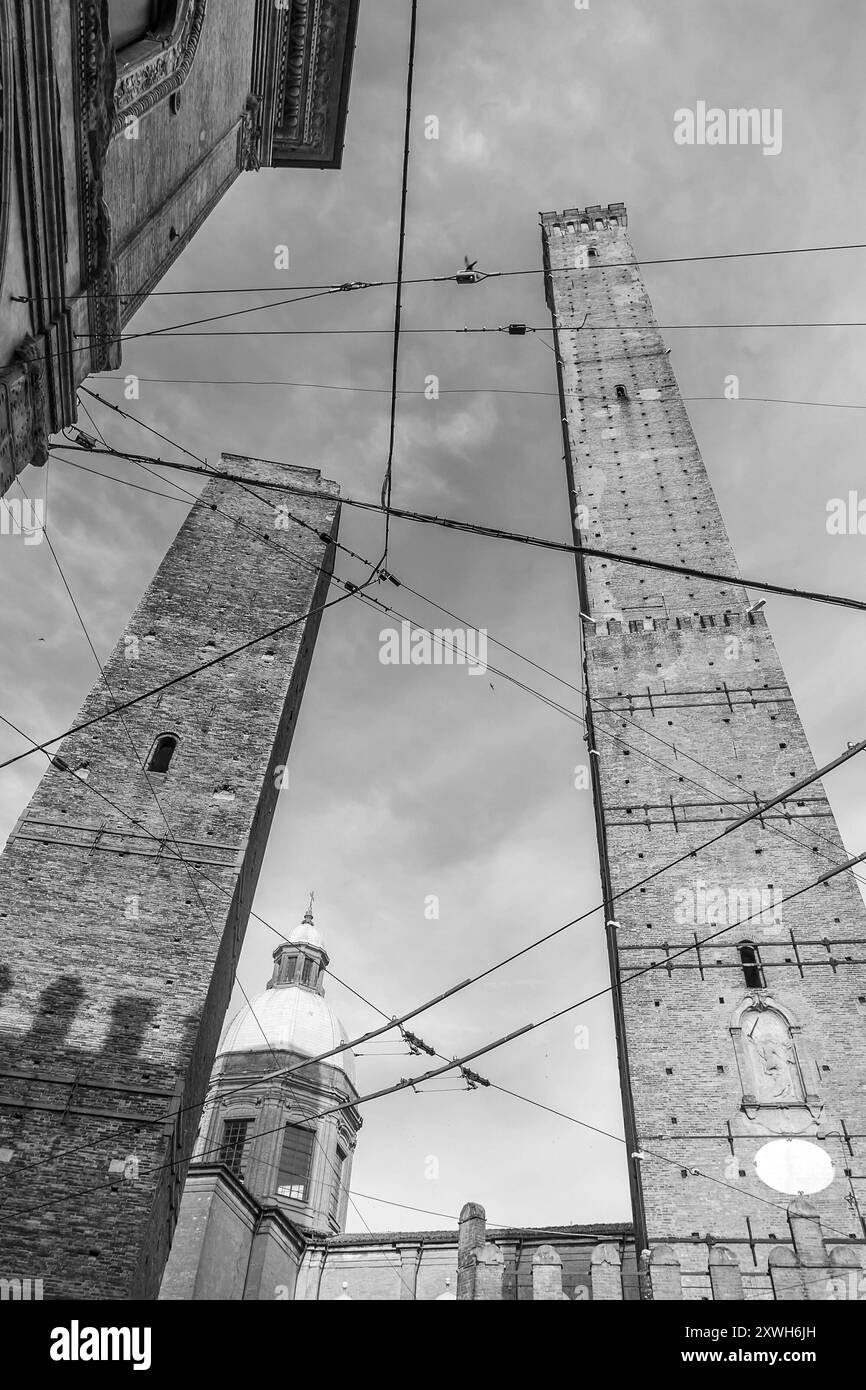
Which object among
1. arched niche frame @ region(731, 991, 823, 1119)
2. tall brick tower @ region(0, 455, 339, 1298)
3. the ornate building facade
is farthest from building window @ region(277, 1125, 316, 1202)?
the ornate building facade

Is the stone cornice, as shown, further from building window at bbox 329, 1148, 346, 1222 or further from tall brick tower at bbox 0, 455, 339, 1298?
building window at bbox 329, 1148, 346, 1222

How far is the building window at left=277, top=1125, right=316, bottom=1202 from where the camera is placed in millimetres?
27878

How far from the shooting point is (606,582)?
19.8m

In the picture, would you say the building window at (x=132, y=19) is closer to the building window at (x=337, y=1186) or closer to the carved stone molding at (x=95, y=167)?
the carved stone molding at (x=95, y=167)

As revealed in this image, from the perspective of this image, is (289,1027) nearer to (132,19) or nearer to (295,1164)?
(295,1164)

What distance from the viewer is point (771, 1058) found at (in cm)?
1249

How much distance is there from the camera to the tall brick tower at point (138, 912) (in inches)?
344

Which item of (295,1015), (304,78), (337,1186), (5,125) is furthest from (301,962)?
(5,125)

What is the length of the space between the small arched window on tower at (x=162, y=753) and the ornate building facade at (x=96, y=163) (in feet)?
19.6

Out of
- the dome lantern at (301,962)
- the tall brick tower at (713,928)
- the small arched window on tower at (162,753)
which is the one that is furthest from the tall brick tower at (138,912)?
the dome lantern at (301,962)

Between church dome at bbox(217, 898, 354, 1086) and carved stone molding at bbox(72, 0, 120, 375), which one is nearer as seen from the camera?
carved stone molding at bbox(72, 0, 120, 375)

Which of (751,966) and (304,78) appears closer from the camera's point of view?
(751,966)

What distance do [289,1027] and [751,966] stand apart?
23.8 metres
